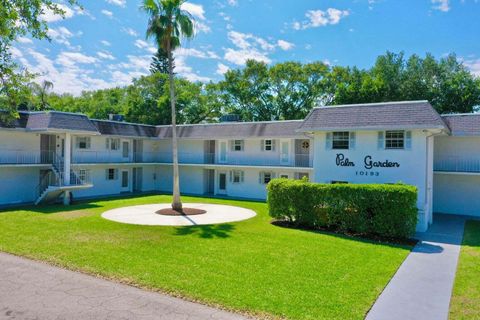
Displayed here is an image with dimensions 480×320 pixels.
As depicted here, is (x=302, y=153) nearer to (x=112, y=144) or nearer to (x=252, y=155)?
(x=252, y=155)

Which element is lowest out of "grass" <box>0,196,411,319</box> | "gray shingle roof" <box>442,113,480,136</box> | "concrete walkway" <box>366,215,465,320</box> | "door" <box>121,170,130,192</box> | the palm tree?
"concrete walkway" <box>366,215,465,320</box>

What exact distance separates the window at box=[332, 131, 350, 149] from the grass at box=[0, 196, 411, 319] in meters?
6.91

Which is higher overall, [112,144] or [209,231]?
[112,144]

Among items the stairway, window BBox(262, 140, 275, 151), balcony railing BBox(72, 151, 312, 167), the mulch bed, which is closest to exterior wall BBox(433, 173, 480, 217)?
balcony railing BBox(72, 151, 312, 167)

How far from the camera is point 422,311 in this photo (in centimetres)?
834

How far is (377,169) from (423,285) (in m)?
10.9

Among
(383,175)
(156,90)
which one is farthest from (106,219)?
(156,90)

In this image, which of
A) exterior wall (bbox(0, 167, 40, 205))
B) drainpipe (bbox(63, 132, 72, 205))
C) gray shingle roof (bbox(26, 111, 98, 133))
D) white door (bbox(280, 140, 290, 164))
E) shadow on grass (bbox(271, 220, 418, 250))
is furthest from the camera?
white door (bbox(280, 140, 290, 164))

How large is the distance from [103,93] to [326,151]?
162 feet

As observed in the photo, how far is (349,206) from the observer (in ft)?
54.8

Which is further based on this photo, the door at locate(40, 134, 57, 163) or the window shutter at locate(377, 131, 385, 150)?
the door at locate(40, 134, 57, 163)

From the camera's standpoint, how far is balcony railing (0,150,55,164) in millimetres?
24328

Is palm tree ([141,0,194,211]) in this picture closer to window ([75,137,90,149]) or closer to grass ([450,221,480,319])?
window ([75,137,90,149])

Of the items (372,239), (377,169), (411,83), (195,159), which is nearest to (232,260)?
(372,239)
